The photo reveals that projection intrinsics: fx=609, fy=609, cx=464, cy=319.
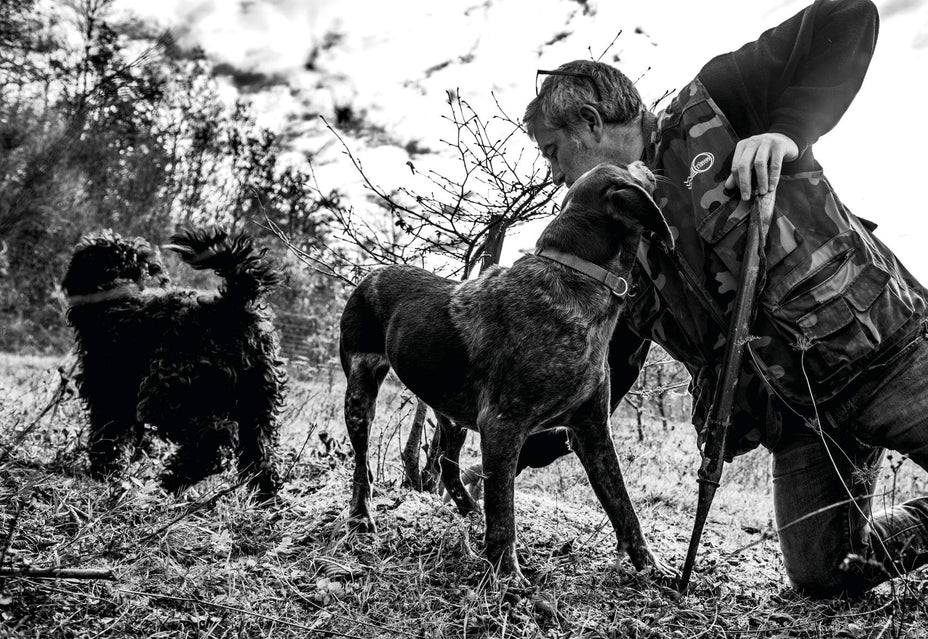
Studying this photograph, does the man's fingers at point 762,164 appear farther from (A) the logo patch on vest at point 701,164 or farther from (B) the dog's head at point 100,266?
(B) the dog's head at point 100,266

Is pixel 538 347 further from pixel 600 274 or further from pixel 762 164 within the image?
pixel 762 164

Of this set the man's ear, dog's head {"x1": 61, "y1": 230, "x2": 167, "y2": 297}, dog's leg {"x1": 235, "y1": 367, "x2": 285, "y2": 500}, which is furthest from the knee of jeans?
dog's head {"x1": 61, "y1": 230, "x2": 167, "y2": 297}

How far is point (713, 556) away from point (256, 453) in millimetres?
2980

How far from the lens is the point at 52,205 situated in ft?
61.3

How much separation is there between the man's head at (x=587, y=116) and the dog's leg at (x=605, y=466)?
50.1 inches

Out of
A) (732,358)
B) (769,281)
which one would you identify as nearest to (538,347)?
(732,358)

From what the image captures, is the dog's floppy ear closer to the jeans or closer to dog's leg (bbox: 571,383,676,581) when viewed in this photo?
dog's leg (bbox: 571,383,676,581)

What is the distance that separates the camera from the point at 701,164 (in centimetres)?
281

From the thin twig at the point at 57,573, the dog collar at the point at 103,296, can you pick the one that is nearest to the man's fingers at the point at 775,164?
the thin twig at the point at 57,573

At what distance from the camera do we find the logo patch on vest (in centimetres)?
279

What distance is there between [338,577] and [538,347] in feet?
4.50

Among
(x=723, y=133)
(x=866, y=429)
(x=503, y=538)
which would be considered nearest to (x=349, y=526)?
(x=503, y=538)

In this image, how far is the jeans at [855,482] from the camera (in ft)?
8.07

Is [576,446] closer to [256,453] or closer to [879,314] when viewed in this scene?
[879,314]
